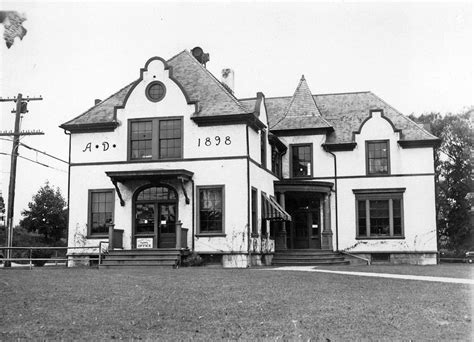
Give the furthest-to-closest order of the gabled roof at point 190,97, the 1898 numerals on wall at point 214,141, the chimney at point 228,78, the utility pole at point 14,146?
the chimney at point 228,78, the utility pole at point 14,146, the gabled roof at point 190,97, the 1898 numerals on wall at point 214,141

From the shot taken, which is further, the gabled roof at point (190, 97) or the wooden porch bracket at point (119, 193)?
the gabled roof at point (190, 97)

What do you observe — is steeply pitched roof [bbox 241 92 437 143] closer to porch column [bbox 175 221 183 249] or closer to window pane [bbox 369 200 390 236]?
window pane [bbox 369 200 390 236]

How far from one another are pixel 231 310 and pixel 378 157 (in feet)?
79.4

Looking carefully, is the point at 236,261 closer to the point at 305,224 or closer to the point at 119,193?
the point at 119,193

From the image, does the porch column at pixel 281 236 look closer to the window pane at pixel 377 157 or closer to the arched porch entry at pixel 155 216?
the window pane at pixel 377 157

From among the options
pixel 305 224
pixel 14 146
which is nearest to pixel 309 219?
pixel 305 224

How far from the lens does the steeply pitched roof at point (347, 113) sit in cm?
3331

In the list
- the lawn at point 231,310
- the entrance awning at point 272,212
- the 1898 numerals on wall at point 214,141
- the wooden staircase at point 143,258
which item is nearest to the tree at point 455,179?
the entrance awning at point 272,212

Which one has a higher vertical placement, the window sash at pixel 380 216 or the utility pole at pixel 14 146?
the utility pole at pixel 14 146

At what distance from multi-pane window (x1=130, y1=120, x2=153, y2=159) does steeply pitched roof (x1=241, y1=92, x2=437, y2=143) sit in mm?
6577

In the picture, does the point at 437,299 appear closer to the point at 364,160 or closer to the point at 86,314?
the point at 86,314

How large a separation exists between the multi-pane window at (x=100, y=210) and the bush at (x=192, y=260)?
4240 millimetres

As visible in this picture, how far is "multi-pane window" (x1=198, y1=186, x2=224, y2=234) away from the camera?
25.9 m

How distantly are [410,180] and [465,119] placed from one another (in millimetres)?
22429
